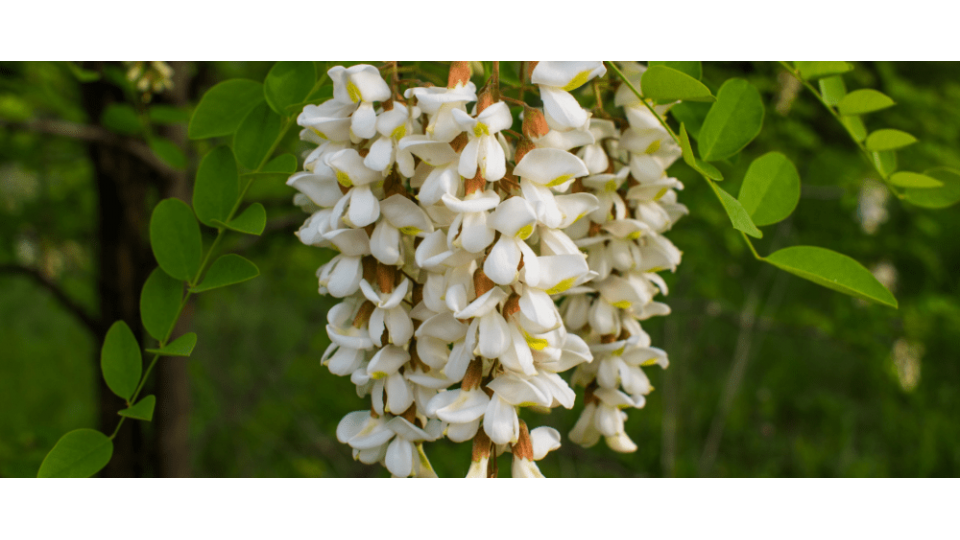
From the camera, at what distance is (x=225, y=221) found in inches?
20.5

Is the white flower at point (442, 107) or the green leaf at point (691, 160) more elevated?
the white flower at point (442, 107)

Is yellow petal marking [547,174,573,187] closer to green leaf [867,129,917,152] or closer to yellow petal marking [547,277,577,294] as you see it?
yellow petal marking [547,277,577,294]

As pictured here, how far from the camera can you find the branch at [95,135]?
45.0 inches

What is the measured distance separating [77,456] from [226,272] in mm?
180

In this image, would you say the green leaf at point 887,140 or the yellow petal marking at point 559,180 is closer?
the yellow petal marking at point 559,180

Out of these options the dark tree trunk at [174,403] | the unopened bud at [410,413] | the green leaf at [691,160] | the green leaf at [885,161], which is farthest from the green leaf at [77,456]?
the dark tree trunk at [174,403]

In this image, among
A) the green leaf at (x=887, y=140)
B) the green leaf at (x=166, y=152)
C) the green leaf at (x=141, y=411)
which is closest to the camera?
the green leaf at (x=141, y=411)

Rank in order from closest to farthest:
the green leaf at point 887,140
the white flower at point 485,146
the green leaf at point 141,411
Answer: the white flower at point 485,146 < the green leaf at point 141,411 < the green leaf at point 887,140

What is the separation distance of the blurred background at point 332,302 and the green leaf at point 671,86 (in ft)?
0.57

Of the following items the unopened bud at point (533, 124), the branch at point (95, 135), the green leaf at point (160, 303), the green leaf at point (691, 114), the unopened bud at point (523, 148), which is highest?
the unopened bud at point (533, 124)

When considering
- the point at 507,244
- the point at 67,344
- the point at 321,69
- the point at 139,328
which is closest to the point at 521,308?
the point at 507,244

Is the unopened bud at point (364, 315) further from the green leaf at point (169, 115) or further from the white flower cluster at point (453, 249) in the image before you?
the green leaf at point (169, 115)

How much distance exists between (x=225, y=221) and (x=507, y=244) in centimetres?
27

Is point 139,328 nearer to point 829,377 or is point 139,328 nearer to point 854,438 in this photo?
point 854,438
